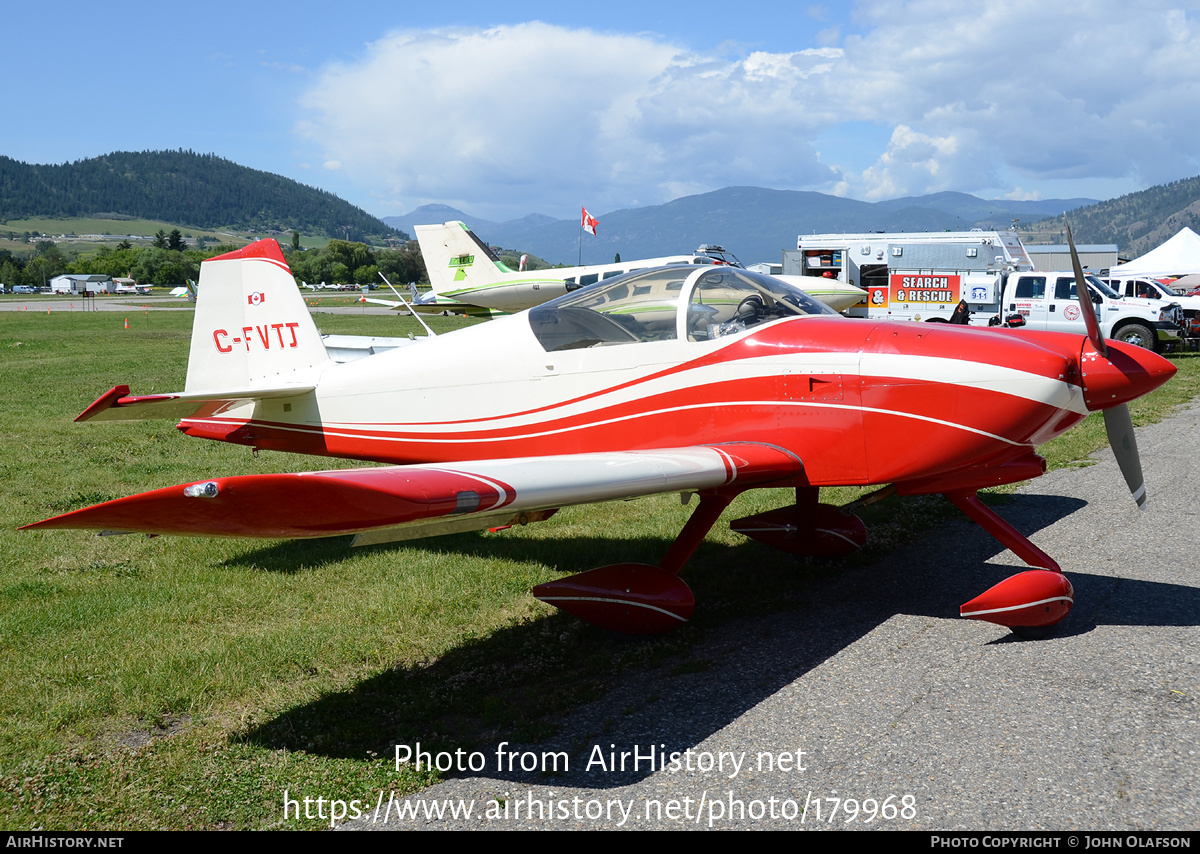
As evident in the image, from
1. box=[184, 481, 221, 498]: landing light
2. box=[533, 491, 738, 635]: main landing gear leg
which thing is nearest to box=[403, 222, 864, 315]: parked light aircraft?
box=[533, 491, 738, 635]: main landing gear leg

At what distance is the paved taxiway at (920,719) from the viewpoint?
120 inches

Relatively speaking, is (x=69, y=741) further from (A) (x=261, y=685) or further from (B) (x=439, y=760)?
(B) (x=439, y=760)

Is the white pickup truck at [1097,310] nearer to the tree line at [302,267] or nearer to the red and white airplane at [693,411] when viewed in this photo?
the red and white airplane at [693,411]

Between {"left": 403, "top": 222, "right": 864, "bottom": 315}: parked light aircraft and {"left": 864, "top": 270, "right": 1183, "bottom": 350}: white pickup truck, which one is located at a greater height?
{"left": 403, "top": 222, "right": 864, "bottom": 315}: parked light aircraft

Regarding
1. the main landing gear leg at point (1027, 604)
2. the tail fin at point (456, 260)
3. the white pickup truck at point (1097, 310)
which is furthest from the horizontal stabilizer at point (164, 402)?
the white pickup truck at point (1097, 310)

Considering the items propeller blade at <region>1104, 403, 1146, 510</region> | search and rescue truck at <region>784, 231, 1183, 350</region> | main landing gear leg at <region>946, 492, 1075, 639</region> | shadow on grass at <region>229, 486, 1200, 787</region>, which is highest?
search and rescue truck at <region>784, 231, 1183, 350</region>

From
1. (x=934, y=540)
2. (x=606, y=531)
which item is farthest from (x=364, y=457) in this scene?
(x=934, y=540)

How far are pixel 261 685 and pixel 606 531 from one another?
3343mm

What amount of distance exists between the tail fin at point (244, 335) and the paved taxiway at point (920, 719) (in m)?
3.97

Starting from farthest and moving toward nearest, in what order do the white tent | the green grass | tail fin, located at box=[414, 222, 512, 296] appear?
the white tent
tail fin, located at box=[414, 222, 512, 296]
the green grass

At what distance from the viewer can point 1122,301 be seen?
1961 centimetres

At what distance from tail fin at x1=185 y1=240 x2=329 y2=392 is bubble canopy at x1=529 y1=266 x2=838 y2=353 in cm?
221

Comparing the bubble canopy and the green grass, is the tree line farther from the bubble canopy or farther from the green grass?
the bubble canopy

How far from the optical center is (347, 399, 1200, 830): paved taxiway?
3.04m
